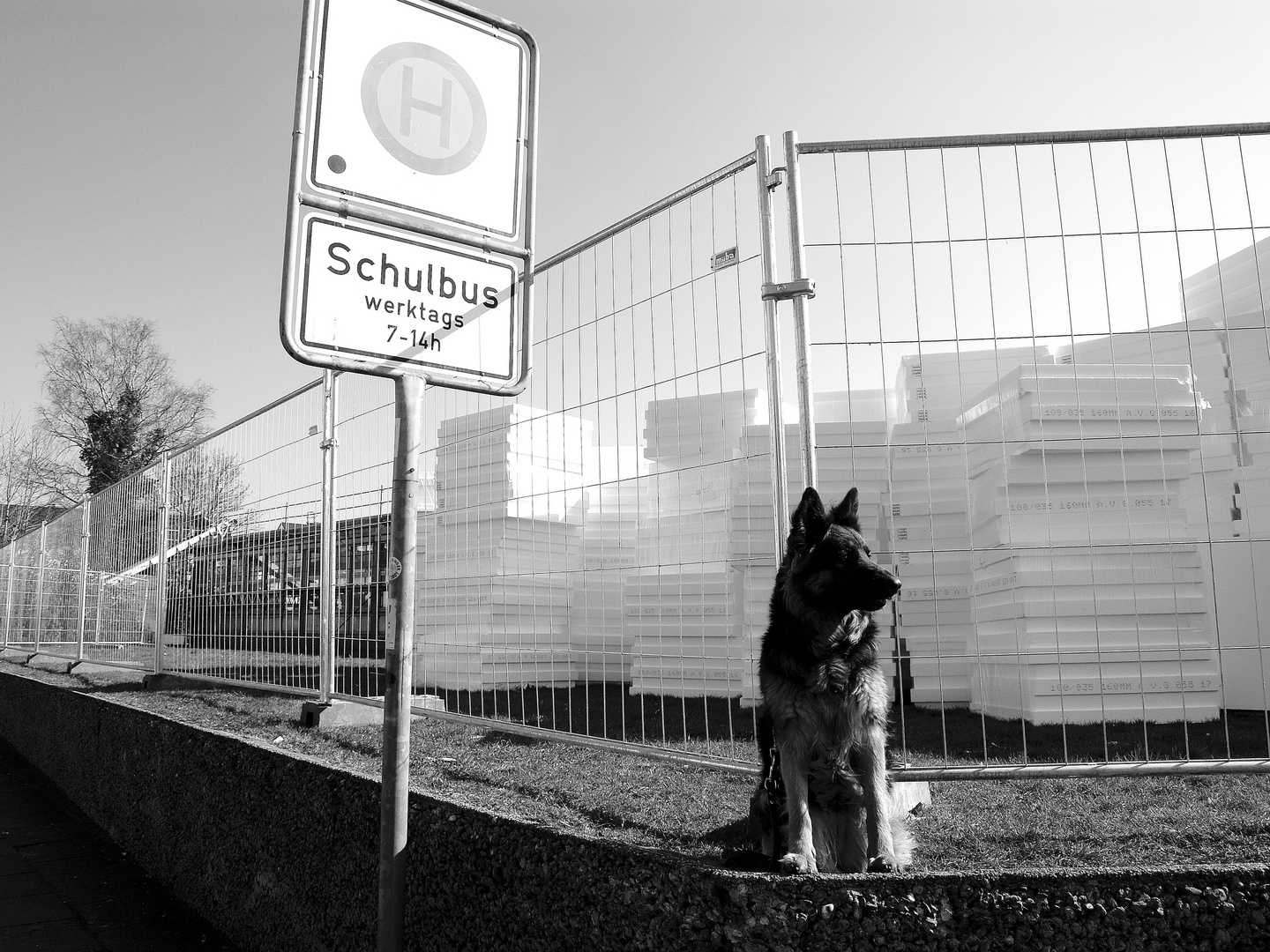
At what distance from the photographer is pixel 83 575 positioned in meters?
10.1

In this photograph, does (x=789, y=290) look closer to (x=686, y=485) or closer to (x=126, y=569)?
(x=686, y=485)

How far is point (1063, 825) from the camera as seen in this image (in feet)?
8.85

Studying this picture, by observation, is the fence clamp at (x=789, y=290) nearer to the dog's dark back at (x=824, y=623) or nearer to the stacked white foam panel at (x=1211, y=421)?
the dog's dark back at (x=824, y=623)

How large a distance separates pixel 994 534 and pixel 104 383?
35.8 metres

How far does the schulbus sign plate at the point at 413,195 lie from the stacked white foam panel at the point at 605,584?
160 cm

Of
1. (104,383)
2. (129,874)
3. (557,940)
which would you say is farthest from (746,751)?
(104,383)

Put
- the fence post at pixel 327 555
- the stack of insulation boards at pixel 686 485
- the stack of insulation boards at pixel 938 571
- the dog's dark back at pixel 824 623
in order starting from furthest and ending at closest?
the fence post at pixel 327 555
the stack of insulation boards at pixel 938 571
the stack of insulation boards at pixel 686 485
the dog's dark back at pixel 824 623

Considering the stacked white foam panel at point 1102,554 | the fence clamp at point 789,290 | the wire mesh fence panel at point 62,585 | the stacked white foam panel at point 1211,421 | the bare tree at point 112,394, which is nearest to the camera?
the fence clamp at point 789,290

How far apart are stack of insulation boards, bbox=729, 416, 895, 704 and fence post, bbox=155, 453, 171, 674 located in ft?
18.9

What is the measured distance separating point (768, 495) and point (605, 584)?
101 centimetres

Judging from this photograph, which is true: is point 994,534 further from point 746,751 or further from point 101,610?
point 101,610

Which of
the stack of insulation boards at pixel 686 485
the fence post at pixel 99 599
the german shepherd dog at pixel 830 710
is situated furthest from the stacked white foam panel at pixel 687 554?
the fence post at pixel 99 599

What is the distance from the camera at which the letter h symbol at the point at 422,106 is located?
6.89ft

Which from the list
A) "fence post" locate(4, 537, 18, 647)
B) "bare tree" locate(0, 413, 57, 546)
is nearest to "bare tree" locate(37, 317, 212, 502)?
"bare tree" locate(0, 413, 57, 546)
